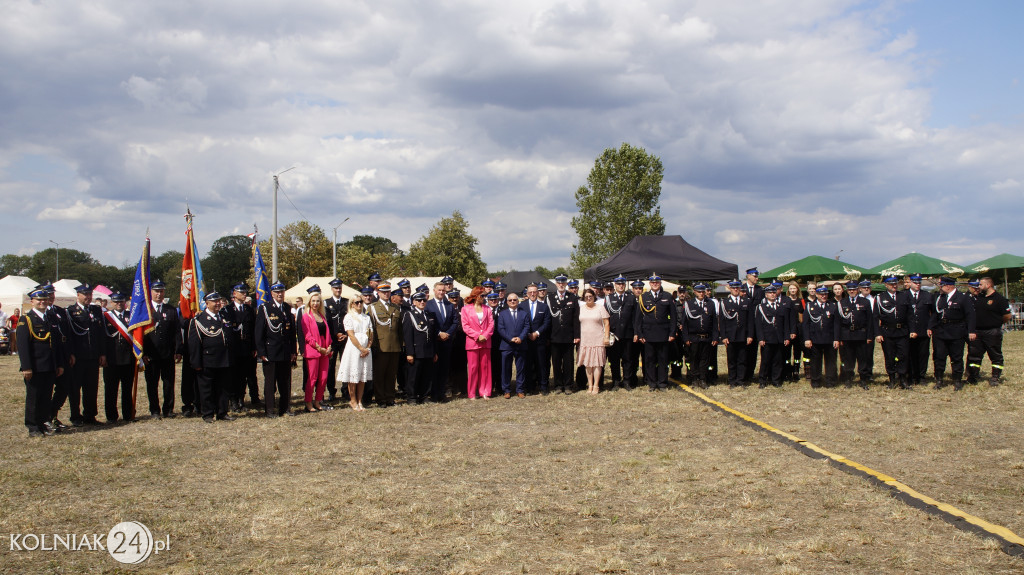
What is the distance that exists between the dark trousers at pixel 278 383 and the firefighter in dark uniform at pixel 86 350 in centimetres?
209

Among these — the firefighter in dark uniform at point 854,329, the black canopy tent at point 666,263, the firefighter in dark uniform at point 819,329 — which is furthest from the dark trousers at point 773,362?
the black canopy tent at point 666,263

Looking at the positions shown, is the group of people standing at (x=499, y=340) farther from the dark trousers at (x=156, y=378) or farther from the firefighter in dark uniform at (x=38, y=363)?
the firefighter in dark uniform at (x=38, y=363)

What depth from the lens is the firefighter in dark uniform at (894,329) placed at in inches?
420

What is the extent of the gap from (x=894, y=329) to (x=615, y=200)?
27.7 meters

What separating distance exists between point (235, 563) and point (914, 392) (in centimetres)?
984

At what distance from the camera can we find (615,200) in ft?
124

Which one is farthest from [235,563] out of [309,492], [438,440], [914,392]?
[914,392]

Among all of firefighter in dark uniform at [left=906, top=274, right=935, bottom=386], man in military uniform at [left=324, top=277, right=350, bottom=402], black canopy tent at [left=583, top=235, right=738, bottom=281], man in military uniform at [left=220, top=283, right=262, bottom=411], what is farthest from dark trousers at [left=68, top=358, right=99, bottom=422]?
firefighter in dark uniform at [left=906, top=274, right=935, bottom=386]

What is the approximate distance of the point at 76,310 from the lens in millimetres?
8867

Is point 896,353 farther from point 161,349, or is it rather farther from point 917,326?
point 161,349

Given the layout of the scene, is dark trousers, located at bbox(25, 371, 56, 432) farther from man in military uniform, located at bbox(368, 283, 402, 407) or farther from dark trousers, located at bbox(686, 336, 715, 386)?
dark trousers, located at bbox(686, 336, 715, 386)

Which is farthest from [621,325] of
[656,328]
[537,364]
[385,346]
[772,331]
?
[385,346]

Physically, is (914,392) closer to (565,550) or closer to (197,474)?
(565,550)

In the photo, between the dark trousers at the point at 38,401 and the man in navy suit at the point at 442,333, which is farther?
the man in navy suit at the point at 442,333
